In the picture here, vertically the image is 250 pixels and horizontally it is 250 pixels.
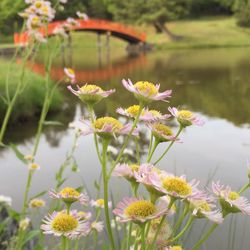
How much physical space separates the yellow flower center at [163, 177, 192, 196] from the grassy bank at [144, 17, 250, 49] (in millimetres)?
30557

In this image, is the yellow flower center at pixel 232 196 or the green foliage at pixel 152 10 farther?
the green foliage at pixel 152 10

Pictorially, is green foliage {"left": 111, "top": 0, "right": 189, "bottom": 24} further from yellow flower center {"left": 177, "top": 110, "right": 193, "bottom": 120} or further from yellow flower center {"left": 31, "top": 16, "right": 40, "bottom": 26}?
yellow flower center {"left": 177, "top": 110, "right": 193, "bottom": 120}

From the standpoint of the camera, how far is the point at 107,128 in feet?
2.95

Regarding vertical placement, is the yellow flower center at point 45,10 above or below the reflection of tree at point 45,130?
above

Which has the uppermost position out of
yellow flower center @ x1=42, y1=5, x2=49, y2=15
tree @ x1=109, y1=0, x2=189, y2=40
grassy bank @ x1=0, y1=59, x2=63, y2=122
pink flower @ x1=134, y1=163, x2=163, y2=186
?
pink flower @ x1=134, y1=163, x2=163, y2=186

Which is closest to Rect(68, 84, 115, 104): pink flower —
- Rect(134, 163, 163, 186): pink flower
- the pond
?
Rect(134, 163, 163, 186): pink flower

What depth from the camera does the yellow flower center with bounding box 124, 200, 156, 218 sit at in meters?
0.81

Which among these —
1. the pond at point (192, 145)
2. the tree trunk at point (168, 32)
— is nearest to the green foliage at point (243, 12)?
the tree trunk at point (168, 32)

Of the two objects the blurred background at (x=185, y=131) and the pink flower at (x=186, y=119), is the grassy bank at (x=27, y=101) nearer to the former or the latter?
the blurred background at (x=185, y=131)

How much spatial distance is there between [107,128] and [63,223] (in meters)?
0.23

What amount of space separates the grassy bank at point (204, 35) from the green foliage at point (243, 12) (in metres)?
0.53

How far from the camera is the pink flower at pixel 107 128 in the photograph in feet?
2.96

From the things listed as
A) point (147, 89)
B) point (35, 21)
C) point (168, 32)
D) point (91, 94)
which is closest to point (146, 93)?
point (147, 89)

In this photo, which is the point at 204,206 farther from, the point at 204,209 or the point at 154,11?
the point at 154,11
